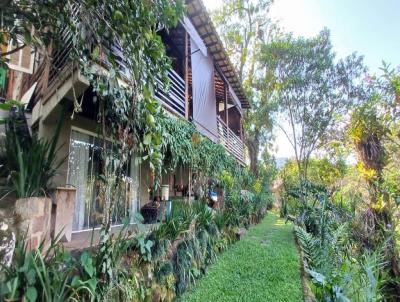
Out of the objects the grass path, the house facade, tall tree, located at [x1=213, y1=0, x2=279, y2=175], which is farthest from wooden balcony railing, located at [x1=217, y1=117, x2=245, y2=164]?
tall tree, located at [x1=213, y1=0, x2=279, y2=175]

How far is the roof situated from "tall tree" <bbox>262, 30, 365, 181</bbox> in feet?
21.9

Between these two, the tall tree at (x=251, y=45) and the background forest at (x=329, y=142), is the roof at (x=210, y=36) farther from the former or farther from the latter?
the tall tree at (x=251, y=45)

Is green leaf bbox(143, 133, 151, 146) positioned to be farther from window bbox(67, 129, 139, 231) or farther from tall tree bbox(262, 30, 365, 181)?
tall tree bbox(262, 30, 365, 181)

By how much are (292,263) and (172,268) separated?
287 centimetres

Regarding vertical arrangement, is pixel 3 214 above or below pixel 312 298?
above

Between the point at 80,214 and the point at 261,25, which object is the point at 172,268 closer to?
the point at 80,214

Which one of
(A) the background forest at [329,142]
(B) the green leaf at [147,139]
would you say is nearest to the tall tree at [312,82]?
(A) the background forest at [329,142]

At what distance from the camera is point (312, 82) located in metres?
17.3

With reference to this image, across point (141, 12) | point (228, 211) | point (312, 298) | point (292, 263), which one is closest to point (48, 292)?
point (141, 12)

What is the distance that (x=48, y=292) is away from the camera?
2186 mm

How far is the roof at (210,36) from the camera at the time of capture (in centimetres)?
746

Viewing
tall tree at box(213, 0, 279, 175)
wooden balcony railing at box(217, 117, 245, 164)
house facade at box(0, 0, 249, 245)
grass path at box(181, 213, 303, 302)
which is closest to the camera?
grass path at box(181, 213, 303, 302)

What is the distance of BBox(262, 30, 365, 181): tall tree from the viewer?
16.9m

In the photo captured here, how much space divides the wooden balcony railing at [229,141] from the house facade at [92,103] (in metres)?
0.18
